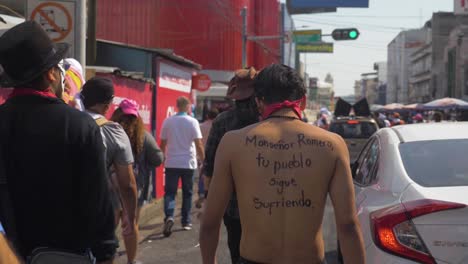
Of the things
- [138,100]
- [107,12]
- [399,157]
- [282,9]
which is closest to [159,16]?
[107,12]

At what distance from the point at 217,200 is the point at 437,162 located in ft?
6.64

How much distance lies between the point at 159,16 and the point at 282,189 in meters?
35.8

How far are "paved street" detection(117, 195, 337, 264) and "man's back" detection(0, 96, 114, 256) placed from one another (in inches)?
182

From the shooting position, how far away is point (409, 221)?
12.6 ft

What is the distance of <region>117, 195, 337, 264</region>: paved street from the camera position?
25.3 ft

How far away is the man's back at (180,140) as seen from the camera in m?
9.29

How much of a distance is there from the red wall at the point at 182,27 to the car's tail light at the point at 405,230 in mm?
34000

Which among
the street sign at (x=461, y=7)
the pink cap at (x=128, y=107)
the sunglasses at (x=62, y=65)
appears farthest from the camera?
the street sign at (x=461, y=7)

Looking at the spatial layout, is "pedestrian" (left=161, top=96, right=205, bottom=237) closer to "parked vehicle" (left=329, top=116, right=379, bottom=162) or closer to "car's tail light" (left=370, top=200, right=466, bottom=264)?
"car's tail light" (left=370, top=200, right=466, bottom=264)

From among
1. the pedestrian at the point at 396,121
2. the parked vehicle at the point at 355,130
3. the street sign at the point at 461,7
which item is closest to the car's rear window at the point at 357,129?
the parked vehicle at the point at 355,130

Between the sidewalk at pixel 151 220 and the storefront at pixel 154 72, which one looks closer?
the sidewalk at pixel 151 220

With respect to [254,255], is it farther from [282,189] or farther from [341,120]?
[341,120]

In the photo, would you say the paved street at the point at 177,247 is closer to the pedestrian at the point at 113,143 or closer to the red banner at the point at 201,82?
the pedestrian at the point at 113,143

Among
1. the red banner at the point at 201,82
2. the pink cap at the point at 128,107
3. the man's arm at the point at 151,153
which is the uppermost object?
the red banner at the point at 201,82
